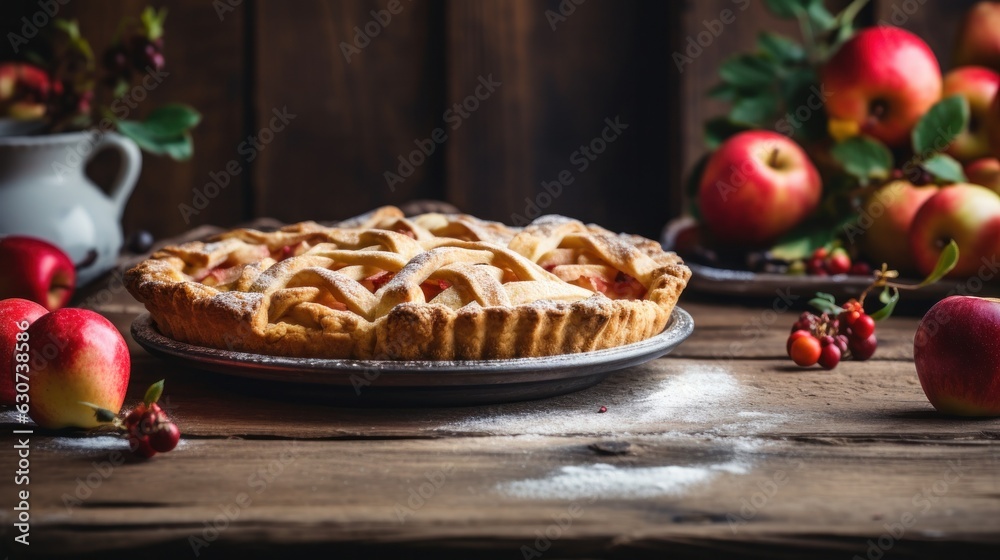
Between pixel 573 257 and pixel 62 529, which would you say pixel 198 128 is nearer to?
pixel 573 257

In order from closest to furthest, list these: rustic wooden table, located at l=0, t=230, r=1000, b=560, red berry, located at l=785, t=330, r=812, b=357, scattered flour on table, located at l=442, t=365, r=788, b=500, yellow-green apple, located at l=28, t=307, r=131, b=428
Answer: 1. rustic wooden table, located at l=0, t=230, r=1000, b=560
2. scattered flour on table, located at l=442, t=365, r=788, b=500
3. yellow-green apple, located at l=28, t=307, r=131, b=428
4. red berry, located at l=785, t=330, r=812, b=357

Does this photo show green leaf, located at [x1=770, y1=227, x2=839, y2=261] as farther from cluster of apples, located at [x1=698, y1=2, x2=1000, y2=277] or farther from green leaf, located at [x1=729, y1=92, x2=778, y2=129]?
green leaf, located at [x1=729, y1=92, x2=778, y2=129]

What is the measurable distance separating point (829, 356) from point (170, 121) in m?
1.52

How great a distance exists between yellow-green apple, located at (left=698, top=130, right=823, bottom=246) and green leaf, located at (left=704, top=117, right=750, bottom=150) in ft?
0.65

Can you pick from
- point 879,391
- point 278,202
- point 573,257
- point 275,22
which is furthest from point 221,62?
point 879,391

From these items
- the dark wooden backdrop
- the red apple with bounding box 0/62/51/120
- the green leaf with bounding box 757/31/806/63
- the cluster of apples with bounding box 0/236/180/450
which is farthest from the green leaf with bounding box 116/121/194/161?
the green leaf with bounding box 757/31/806/63

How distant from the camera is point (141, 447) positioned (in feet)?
3.44

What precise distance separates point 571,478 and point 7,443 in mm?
626

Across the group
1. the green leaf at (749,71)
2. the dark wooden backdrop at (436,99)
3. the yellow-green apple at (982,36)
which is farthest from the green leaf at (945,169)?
the dark wooden backdrop at (436,99)

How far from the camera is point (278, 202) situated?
3180mm

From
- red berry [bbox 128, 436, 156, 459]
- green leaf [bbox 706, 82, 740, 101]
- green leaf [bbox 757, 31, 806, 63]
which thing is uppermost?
green leaf [bbox 757, 31, 806, 63]

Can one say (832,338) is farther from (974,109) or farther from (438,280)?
(974,109)

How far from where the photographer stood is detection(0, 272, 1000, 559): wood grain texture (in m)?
0.88

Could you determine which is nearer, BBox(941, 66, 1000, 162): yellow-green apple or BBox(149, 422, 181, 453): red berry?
BBox(149, 422, 181, 453): red berry
